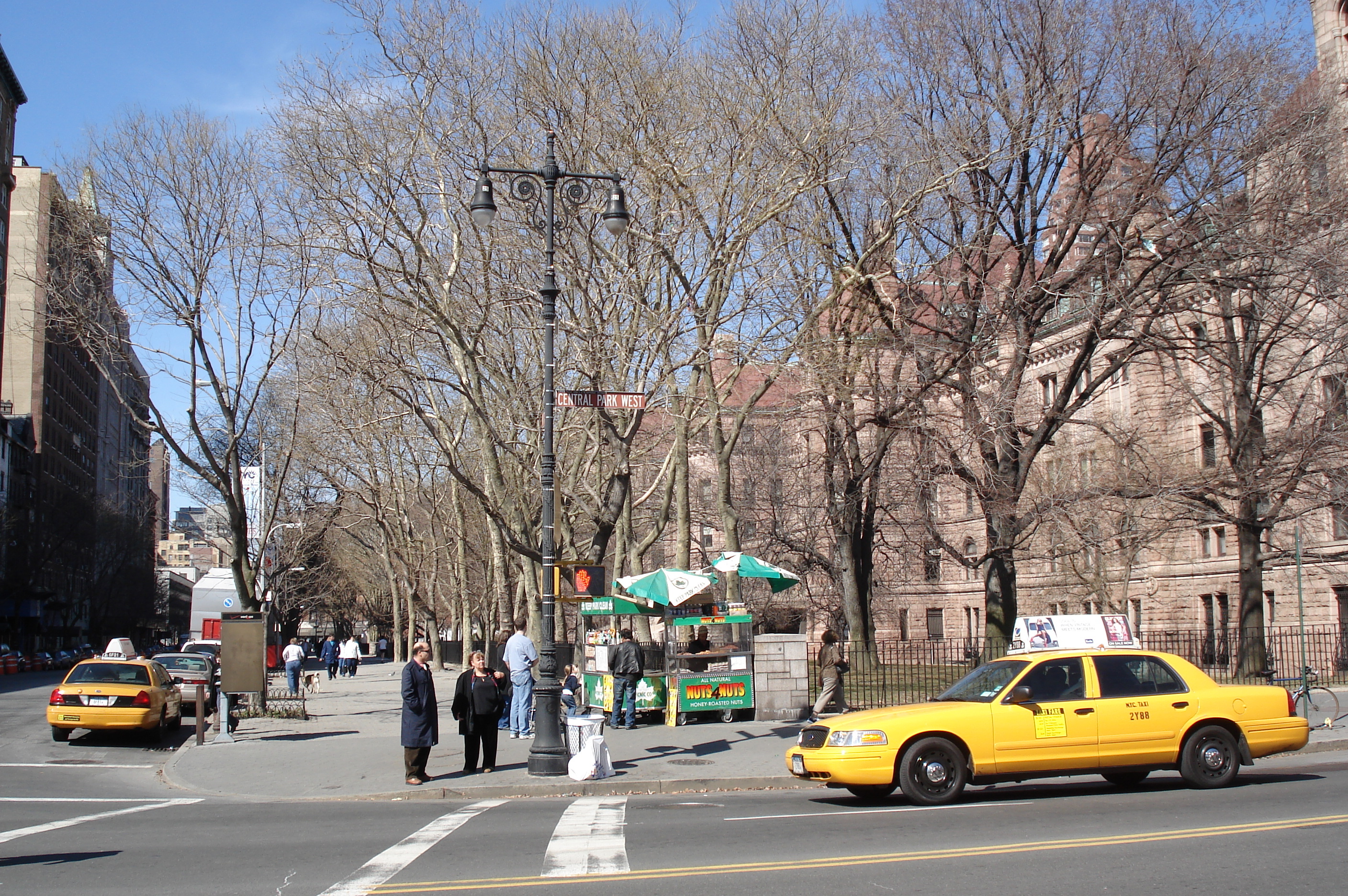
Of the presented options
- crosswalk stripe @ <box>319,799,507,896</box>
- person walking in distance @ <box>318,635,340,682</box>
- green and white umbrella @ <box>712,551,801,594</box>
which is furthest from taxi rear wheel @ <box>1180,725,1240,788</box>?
person walking in distance @ <box>318,635,340,682</box>

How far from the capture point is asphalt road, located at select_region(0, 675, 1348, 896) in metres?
7.51

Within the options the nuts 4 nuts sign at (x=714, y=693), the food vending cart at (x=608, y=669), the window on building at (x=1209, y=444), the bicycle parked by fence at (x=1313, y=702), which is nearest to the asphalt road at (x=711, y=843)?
the bicycle parked by fence at (x=1313, y=702)

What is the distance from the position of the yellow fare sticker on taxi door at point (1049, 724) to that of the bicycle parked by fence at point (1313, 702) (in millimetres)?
6182

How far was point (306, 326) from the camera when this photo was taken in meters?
25.2

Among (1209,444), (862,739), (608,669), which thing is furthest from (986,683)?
(1209,444)

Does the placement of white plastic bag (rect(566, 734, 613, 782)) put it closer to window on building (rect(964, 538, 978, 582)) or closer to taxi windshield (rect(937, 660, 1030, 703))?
taxi windshield (rect(937, 660, 1030, 703))

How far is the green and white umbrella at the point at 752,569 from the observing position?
19422 mm

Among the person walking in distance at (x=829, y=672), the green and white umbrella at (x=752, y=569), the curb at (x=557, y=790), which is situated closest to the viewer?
the curb at (x=557, y=790)

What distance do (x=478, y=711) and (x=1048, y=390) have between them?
Result: 1818 inches

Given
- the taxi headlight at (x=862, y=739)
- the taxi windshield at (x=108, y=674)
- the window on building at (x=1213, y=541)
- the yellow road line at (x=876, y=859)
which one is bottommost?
the yellow road line at (x=876, y=859)

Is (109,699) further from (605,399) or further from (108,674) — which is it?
(605,399)

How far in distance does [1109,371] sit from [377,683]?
30.2 metres

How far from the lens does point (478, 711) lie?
14195 mm

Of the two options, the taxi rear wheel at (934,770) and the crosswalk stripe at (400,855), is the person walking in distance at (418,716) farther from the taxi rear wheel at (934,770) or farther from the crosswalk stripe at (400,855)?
the taxi rear wheel at (934,770)
